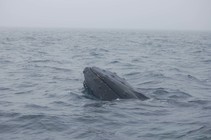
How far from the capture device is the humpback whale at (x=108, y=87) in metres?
11.5

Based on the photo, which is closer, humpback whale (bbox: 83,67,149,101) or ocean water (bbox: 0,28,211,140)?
ocean water (bbox: 0,28,211,140)

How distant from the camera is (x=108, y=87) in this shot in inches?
449

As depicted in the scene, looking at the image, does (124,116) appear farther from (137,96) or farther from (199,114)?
(199,114)

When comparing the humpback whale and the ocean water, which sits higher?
the humpback whale

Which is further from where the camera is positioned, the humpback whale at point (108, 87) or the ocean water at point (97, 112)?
the humpback whale at point (108, 87)

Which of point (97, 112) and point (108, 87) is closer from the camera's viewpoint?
point (97, 112)

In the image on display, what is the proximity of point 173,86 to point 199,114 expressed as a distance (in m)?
5.72

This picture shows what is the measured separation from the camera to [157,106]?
11438 mm

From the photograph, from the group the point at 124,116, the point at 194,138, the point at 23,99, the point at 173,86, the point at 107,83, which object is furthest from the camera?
the point at 173,86

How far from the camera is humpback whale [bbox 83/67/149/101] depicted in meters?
11.5

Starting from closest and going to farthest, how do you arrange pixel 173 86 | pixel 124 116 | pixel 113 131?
pixel 113 131
pixel 124 116
pixel 173 86

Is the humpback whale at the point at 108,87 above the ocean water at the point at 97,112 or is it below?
above

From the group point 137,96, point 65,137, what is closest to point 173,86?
point 137,96

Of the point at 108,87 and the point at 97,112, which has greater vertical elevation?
the point at 108,87
